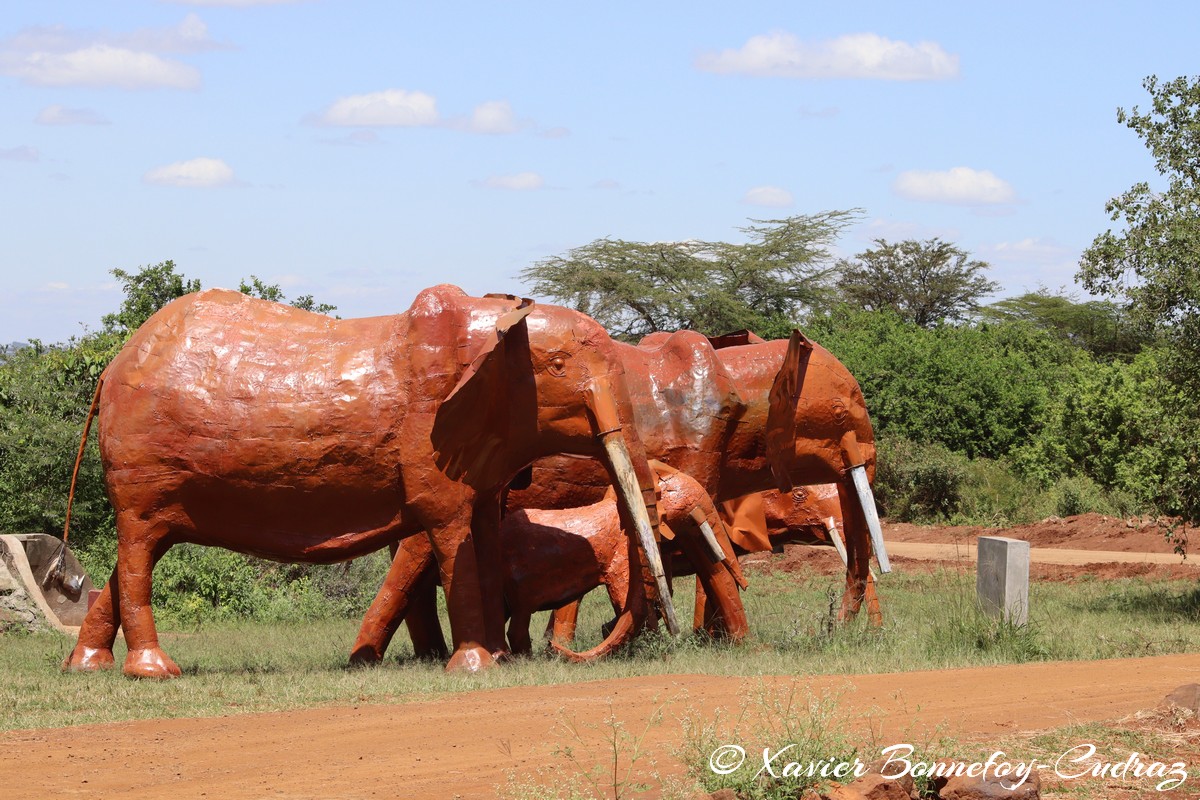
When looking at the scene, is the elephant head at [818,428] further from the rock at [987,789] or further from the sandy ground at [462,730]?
the rock at [987,789]

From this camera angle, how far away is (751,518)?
582 inches

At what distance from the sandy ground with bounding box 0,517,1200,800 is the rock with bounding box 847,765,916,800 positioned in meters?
0.88

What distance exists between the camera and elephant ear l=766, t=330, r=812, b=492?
12969 mm

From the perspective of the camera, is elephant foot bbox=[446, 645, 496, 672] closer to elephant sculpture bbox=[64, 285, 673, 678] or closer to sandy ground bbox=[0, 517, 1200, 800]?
elephant sculpture bbox=[64, 285, 673, 678]

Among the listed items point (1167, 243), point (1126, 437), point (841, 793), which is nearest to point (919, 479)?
point (1126, 437)

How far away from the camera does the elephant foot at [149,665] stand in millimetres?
10906

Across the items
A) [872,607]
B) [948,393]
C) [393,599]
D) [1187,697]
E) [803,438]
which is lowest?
[872,607]

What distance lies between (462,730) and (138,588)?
12.9 feet

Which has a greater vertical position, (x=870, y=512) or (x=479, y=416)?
(x=479, y=416)

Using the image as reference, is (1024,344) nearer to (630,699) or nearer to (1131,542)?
(1131,542)

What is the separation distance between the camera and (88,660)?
1164cm

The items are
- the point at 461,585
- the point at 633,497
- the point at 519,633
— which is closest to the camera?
the point at 633,497

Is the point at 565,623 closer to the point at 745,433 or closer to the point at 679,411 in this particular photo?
the point at 679,411

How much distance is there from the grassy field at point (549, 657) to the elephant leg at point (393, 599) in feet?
0.64
